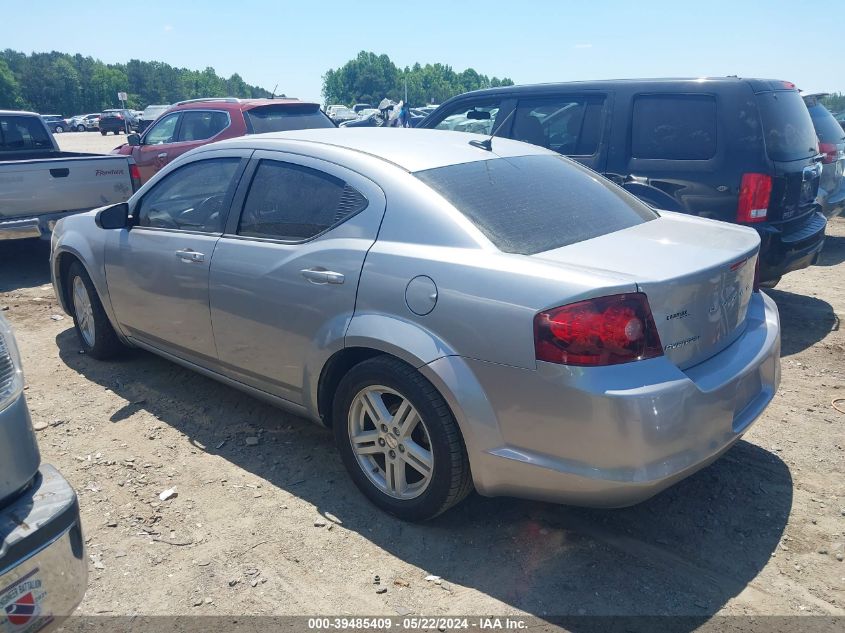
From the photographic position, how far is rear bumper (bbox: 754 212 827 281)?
512 cm

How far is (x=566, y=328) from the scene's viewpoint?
246 centimetres

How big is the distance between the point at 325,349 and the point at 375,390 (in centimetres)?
33

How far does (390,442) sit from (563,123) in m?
3.96

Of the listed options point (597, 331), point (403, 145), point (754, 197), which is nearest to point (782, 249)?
point (754, 197)

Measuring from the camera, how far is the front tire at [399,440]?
2809mm

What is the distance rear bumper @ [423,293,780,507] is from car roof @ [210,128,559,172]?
115 centimetres

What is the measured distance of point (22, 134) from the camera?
9242 millimetres

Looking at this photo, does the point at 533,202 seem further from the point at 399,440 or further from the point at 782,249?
the point at 782,249

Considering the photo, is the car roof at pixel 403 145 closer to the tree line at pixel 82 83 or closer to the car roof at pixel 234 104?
the car roof at pixel 234 104

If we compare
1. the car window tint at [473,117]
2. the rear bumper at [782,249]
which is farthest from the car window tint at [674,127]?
Answer: the car window tint at [473,117]

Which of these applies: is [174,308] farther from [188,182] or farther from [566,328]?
[566,328]

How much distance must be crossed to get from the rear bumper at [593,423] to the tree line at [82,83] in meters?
96.6

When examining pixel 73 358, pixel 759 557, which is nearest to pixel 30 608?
pixel 759 557

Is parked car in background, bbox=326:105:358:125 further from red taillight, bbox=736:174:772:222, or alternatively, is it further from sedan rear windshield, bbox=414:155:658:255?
sedan rear windshield, bbox=414:155:658:255
